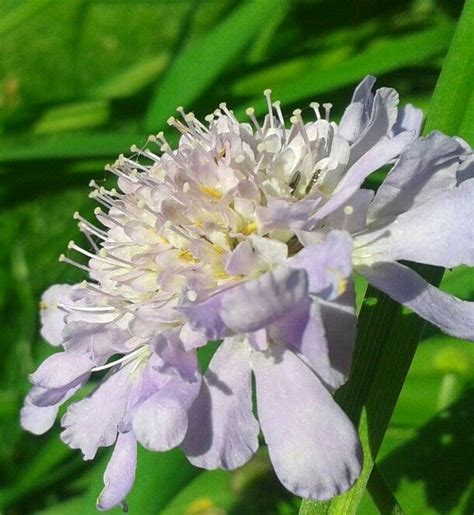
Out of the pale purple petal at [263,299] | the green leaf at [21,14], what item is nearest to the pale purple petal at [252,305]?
the pale purple petal at [263,299]

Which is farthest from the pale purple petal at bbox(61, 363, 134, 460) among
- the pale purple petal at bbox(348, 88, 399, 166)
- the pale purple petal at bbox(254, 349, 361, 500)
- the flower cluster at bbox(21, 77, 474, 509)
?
the pale purple petal at bbox(348, 88, 399, 166)

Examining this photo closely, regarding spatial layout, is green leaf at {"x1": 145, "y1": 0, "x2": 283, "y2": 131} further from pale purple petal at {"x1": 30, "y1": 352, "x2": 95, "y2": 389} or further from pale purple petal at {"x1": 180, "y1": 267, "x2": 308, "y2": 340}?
pale purple petal at {"x1": 180, "y1": 267, "x2": 308, "y2": 340}

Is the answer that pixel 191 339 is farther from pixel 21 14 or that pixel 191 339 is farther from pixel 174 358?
pixel 21 14

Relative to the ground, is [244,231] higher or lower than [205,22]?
lower

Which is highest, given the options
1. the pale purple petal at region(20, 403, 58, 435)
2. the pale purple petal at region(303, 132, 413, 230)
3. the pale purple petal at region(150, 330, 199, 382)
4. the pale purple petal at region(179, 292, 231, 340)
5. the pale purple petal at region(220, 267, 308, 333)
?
the pale purple petal at region(303, 132, 413, 230)

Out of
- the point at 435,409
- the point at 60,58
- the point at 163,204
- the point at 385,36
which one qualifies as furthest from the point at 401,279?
the point at 60,58

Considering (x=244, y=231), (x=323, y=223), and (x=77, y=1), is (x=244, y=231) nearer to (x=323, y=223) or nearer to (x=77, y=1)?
(x=323, y=223)
